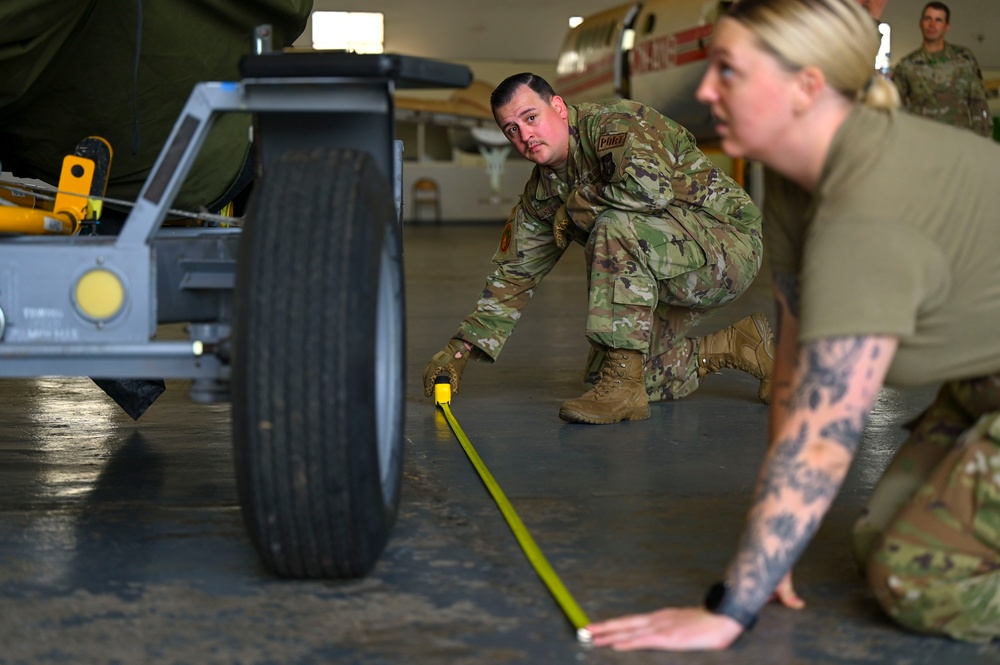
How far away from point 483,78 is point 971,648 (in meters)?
23.2

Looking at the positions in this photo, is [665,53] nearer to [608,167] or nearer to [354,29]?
[608,167]

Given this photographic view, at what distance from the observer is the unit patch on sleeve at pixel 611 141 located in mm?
3842

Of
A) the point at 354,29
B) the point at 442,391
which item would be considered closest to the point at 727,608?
the point at 442,391

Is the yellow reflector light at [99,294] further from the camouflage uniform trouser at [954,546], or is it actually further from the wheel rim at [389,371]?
the camouflage uniform trouser at [954,546]

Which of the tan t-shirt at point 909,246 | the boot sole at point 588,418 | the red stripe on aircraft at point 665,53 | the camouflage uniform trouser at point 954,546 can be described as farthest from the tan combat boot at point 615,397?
the red stripe on aircraft at point 665,53

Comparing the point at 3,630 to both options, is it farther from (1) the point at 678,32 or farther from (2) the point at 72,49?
(1) the point at 678,32

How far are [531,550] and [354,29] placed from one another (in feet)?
72.6

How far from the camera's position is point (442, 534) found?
2.39 metres

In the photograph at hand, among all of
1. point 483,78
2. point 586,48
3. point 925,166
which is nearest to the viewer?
point 925,166

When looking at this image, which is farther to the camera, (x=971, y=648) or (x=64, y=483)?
(x=64, y=483)

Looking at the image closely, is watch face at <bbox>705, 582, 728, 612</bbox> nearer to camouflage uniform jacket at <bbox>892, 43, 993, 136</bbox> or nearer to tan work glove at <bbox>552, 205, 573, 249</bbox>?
tan work glove at <bbox>552, 205, 573, 249</bbox>

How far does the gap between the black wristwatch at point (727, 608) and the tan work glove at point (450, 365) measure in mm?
2301

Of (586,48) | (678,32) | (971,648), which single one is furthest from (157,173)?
(586,48)

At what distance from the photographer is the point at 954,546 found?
5.97 ft
